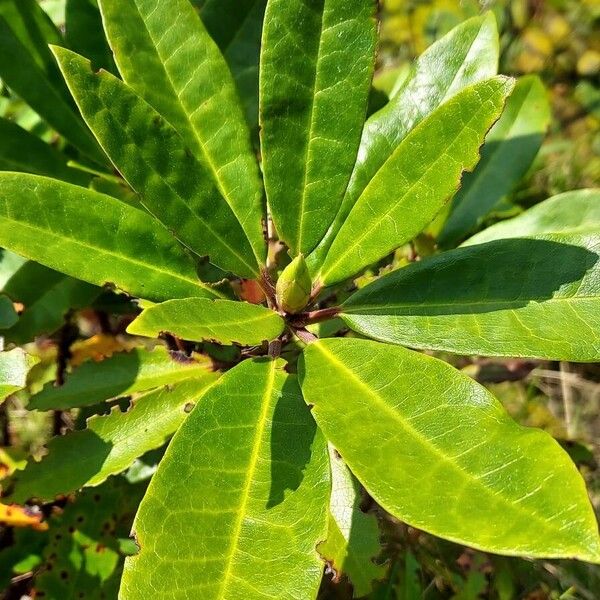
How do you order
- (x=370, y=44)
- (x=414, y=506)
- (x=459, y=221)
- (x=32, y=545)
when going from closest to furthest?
(x=414, y=506) → (x=370, y=44) → (x=459, y=221) → (x=32, y=545)

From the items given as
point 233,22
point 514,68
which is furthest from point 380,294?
point 514,68

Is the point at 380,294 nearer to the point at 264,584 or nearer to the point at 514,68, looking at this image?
the point at 264,584

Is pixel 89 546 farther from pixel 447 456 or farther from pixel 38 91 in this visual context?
pixel 447 456

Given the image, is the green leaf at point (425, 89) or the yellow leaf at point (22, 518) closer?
the green leaf at point (425, 89)

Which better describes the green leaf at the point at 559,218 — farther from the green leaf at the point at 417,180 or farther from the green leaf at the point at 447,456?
the green leaf at the point at 447,456

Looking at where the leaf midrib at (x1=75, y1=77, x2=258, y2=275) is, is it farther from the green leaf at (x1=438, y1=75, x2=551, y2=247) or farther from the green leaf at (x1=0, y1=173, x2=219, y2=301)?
the green leaf at (x1=438, y1=75, x2=551, y2=247)

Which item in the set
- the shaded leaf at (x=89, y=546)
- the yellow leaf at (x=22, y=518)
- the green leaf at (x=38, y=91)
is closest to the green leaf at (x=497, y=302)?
the green leaf at (x=38, y=91)

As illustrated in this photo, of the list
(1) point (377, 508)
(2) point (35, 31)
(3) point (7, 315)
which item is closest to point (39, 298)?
(3) point (7, 315)
